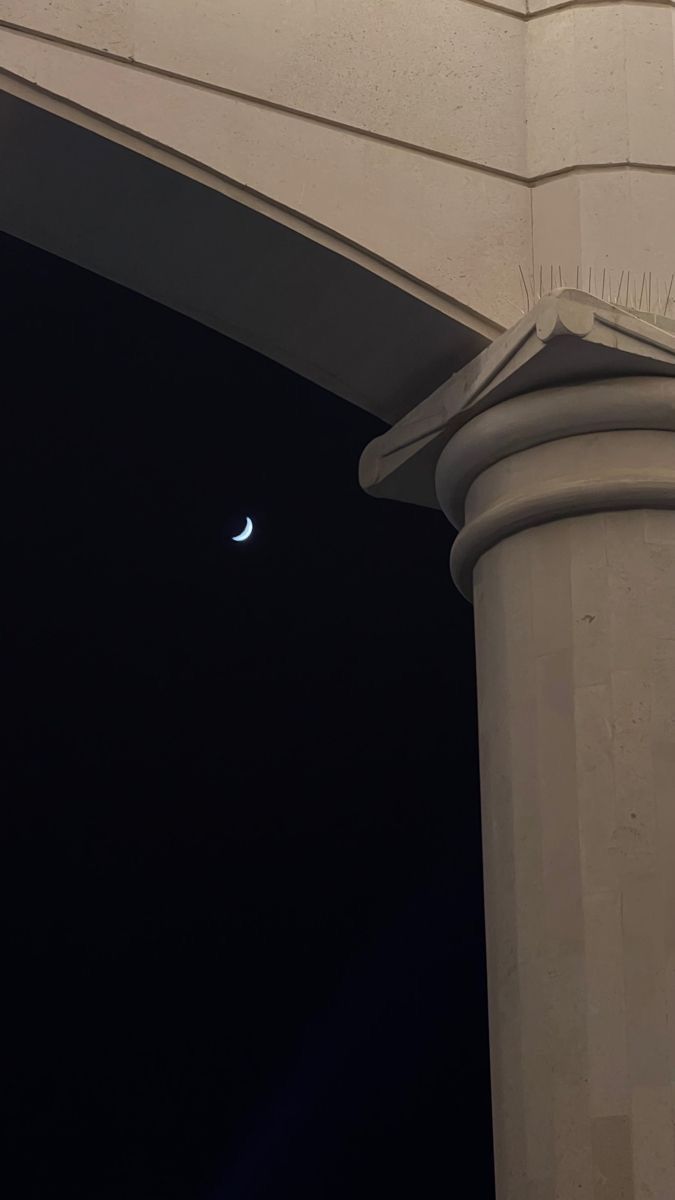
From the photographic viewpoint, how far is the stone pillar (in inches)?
197

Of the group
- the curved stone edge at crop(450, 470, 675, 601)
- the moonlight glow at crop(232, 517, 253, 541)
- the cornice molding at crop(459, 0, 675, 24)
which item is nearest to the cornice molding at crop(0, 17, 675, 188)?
the cornice molding at crop(459, 0, 675, 24)

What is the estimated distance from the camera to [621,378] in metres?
5.54

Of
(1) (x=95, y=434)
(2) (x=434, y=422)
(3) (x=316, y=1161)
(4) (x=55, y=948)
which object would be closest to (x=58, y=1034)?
(4) (x=55, y=948)

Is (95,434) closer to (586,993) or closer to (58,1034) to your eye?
(58,1034)

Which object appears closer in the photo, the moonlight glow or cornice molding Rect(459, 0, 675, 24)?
cornice molding Rect(459, 0, 675, 24)

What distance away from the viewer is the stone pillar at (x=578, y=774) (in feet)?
16.4

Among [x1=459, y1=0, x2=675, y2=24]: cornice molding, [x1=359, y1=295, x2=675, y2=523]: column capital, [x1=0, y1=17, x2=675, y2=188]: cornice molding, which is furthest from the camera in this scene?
[x1=459, y1=0, x2=675, y2=24]: cornice molding

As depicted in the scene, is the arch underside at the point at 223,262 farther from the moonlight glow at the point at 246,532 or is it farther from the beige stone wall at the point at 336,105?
the moonlight glow at the point at 246,532

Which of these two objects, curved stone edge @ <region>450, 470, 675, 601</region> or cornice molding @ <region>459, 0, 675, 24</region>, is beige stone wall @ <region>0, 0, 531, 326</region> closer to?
cornice molding @ <region>459, 0, 675, 24</region>

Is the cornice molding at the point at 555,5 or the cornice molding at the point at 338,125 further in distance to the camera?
the cornice molding at the point at 555,5

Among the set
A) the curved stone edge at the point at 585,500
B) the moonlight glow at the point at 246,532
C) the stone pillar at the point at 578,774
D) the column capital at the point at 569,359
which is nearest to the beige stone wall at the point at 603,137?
the column capital at the point at 569,359

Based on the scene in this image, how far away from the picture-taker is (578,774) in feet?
17.2

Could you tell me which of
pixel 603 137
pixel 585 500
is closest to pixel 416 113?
pixel 603 137

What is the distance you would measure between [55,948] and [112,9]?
10074mm
